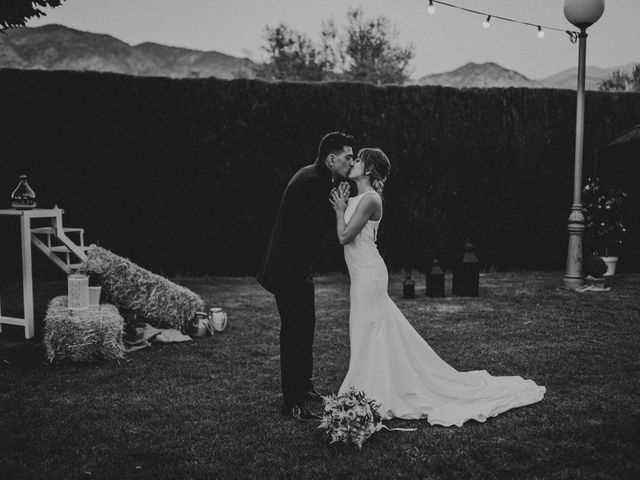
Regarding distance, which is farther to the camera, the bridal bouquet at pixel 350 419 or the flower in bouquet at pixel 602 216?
the flower in bouquet at pixel 602 216

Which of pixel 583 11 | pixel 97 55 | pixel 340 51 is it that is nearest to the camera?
pixel 583 11

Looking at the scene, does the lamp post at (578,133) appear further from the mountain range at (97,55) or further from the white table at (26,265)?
the mountain range at (97,55)

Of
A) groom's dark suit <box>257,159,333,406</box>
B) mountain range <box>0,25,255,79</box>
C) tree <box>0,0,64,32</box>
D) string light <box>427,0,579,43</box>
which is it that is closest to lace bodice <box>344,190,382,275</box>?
groom's dark suit <box>257,159,333,406</box>

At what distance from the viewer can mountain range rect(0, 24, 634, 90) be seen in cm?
4084

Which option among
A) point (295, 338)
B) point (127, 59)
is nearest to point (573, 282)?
point (295, 338)

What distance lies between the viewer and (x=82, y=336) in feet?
17.7

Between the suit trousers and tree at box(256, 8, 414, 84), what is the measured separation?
104 feet

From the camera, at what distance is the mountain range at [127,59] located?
40844mm

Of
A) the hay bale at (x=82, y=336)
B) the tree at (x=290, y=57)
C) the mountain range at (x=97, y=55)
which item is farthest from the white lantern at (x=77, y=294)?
the mountain range at (x=97, y=55)

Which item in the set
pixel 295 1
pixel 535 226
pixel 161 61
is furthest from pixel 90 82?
pixel 161 61

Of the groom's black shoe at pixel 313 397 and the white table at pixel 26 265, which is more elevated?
the white table at pixel 26 265

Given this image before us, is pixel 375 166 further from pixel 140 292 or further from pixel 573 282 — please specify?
pixel 573 282

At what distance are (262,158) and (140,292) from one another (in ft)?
14.7

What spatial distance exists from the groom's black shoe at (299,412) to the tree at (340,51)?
105 feet
